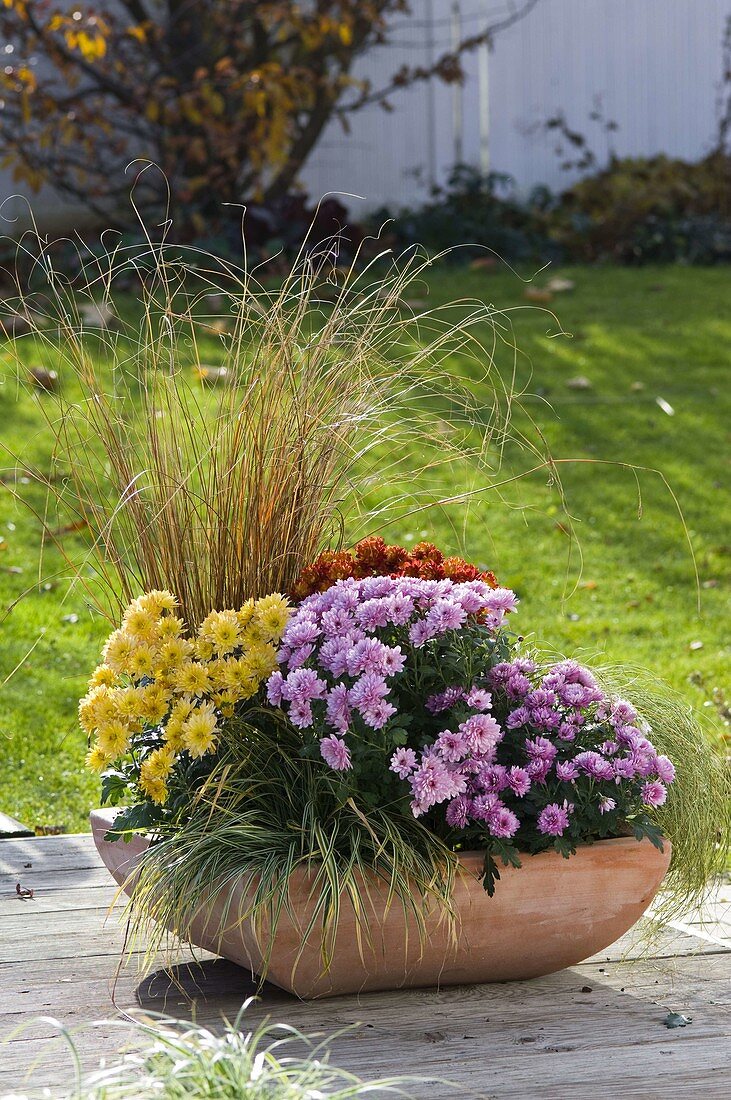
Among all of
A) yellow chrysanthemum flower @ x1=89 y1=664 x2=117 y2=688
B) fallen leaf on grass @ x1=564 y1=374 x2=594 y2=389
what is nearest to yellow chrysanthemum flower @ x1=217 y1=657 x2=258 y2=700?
yellow chrysanthemum flower @ x1=89 y1=664 x2=117 y2=688

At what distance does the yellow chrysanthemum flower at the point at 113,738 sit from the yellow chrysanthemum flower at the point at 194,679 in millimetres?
122

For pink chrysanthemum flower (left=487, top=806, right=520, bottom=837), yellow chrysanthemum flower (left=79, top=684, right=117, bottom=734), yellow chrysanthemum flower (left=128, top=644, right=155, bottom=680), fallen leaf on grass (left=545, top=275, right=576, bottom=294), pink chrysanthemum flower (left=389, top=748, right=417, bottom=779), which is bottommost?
pink chrysanthemum flower (left=487, top=806, right=520, bottom=837)

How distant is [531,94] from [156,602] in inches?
394

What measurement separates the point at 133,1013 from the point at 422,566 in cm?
94

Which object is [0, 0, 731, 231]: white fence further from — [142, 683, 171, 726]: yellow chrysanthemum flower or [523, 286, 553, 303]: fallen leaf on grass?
[142, 683, 171, 726]: yellow chrysanthemum flower

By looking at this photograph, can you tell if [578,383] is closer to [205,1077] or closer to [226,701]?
[226,701]

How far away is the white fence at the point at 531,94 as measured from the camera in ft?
36.4

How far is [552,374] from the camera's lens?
731cm

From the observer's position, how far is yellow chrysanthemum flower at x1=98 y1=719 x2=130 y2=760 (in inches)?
91.8

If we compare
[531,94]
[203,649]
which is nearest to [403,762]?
[203,649]

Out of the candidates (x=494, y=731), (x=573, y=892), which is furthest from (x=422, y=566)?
(x=573, y=892)

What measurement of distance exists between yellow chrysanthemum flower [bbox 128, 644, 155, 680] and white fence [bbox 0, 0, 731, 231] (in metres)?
8.99

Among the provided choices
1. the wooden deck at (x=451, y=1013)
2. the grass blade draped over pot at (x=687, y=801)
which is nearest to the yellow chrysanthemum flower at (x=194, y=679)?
the wooden deck at (x=451, y=1013)

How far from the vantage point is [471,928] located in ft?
7.52
